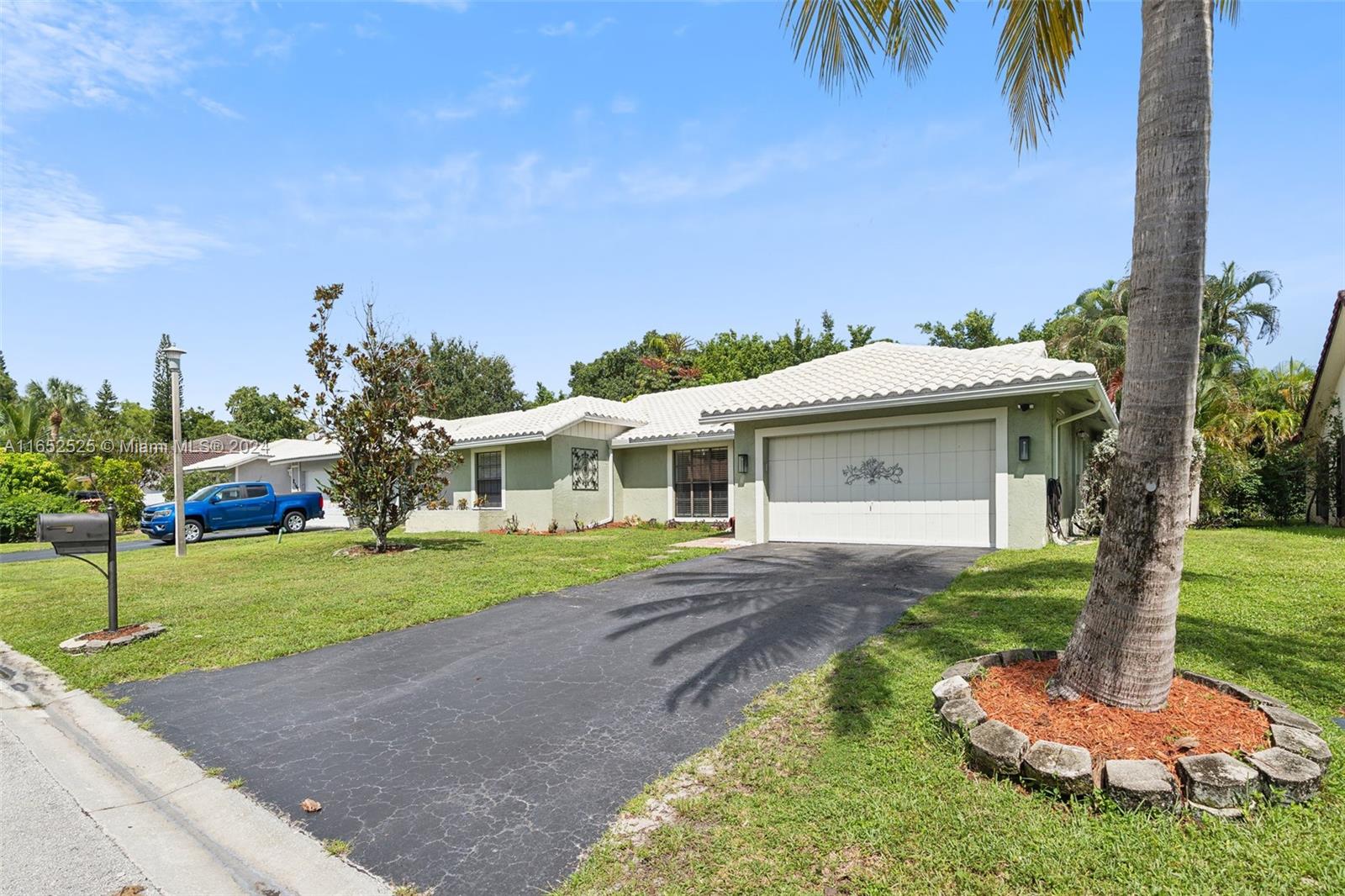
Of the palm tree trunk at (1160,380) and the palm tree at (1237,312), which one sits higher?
the palm tree at (1237,312)

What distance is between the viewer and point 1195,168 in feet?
10.9

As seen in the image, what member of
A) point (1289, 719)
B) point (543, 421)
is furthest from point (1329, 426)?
point (543, 421)

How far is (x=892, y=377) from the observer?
12.0 metres

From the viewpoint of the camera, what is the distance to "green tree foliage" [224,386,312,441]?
160 ft

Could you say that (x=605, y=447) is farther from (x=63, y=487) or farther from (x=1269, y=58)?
(x=63, y=487)

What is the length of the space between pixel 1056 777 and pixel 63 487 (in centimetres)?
2913

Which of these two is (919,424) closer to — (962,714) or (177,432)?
(962,714)

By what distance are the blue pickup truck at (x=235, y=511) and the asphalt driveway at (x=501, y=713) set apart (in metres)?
15.8

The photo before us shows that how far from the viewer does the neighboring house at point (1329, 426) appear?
14812mm

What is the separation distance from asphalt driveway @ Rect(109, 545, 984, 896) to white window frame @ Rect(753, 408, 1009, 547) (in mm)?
3414

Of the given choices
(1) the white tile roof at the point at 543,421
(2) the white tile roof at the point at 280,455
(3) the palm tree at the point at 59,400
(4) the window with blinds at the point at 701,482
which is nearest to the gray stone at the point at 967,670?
(4) the window with blinds at the point at 701,482

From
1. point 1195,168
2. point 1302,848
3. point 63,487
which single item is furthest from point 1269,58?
point 63,487

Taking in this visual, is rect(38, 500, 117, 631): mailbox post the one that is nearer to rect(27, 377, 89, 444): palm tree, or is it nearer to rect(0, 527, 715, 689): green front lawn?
rect(0, 527, 715, 689): green front lawn

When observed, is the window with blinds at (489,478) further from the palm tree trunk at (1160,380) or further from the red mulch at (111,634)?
the palm tree trunk at (1160,380)
